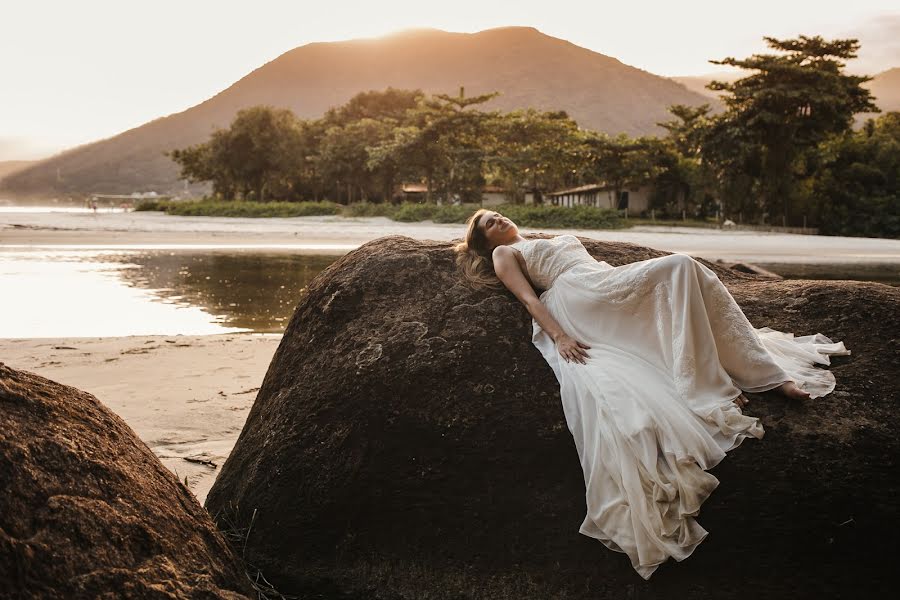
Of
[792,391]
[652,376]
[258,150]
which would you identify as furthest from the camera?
[258,150]

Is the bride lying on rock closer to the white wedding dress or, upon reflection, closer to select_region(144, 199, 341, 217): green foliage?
the white wedding dress

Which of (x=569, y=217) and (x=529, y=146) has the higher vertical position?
(x=529, y=146)

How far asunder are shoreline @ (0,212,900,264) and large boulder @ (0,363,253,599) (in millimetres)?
21202

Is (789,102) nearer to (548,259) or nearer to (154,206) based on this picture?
(548,259)

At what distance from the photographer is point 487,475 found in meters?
3.50

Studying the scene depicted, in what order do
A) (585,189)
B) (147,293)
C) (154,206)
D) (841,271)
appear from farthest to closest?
(154,206)
(585,189)
(841,271)
(147,293)

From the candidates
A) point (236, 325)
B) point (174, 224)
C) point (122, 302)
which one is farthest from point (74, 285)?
point (174, 224)

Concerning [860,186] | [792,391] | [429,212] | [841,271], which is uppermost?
[860,186]

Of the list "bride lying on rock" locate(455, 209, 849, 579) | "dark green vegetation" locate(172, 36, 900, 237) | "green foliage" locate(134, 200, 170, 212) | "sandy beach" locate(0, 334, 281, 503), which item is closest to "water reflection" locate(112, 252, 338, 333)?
"sandy beach" locate(0, 334, 281, 503)

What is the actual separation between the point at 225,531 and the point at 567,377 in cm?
185

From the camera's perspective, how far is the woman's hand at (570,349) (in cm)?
369

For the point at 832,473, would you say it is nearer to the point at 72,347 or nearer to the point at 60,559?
the point at 60,559

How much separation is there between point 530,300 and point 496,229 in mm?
748

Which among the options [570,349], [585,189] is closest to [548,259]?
[570,349]
